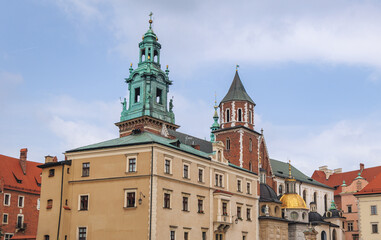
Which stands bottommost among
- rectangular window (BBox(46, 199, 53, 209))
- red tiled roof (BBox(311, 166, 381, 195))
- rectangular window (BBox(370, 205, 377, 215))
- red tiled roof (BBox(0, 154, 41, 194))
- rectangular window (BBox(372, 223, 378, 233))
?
rectangular window (BBox(372, 223, 378, 233))

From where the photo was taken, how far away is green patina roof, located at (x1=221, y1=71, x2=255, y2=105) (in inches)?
3137

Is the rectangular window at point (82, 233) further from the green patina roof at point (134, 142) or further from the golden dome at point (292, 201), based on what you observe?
the golden dome at point (292, 201)

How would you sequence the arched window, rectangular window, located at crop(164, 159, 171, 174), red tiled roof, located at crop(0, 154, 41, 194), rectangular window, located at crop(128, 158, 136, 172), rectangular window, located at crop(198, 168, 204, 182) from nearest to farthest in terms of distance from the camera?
rectangular window, located at crop(128, 158, 136, 172), rectangular window, located at crop(164, 159, 171, 174), rectangular window, located at crop(198, 168, 204, 182), red tiled roof, located at crop(0, 154, 41, 194), the arched window

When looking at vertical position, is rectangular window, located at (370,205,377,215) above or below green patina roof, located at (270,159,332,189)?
below

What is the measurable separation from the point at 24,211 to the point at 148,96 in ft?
Answer: 85.2

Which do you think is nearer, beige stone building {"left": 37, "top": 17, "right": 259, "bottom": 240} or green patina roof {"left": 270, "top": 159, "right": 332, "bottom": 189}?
beige stone building {"left": 37, "top": 17, "right": 259, "bottom": 240}

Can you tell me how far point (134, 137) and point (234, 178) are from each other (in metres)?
14.4

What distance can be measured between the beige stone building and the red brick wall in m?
17.1

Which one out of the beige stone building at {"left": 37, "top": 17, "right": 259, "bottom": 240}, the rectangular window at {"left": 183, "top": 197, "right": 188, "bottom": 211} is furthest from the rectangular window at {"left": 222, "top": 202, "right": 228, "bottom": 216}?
the rectangular window at {"left": 183, "top": 197, "right": 188, "bottom": 211}

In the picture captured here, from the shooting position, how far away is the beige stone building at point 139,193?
51.7 metres

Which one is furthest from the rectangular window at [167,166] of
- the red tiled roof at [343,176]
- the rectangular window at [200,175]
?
the red tiled roof at [343,176]

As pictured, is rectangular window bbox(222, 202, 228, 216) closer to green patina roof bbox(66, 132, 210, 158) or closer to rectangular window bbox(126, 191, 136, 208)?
green patina roof bbox(66, 132, 210, 158)

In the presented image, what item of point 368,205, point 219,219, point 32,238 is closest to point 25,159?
point 32,238

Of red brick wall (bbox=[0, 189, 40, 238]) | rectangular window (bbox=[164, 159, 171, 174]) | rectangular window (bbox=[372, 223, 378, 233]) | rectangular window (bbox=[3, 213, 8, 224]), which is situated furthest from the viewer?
rectangular window (bbox=[372, 223, 378, 233])
